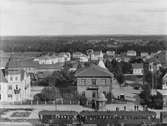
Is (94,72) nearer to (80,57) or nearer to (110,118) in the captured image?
(80,57)

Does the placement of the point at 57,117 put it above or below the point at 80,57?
below

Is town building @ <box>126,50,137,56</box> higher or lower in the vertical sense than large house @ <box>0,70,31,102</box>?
higher

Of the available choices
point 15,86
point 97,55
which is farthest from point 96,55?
point 15,86

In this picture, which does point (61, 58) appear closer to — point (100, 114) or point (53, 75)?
point (53, 75)

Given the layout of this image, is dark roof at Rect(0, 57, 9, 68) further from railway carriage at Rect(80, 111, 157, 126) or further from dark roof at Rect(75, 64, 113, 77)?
railway carriage at Rect(80, 111, 157, 126)

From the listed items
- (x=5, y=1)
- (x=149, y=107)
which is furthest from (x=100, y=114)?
(x=5, y=1)

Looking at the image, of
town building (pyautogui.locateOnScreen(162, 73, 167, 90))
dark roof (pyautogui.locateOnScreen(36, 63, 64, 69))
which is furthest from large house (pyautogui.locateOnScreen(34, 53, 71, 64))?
town building (pyautogui.locateOnScreen(162, 73, 167, 90))
